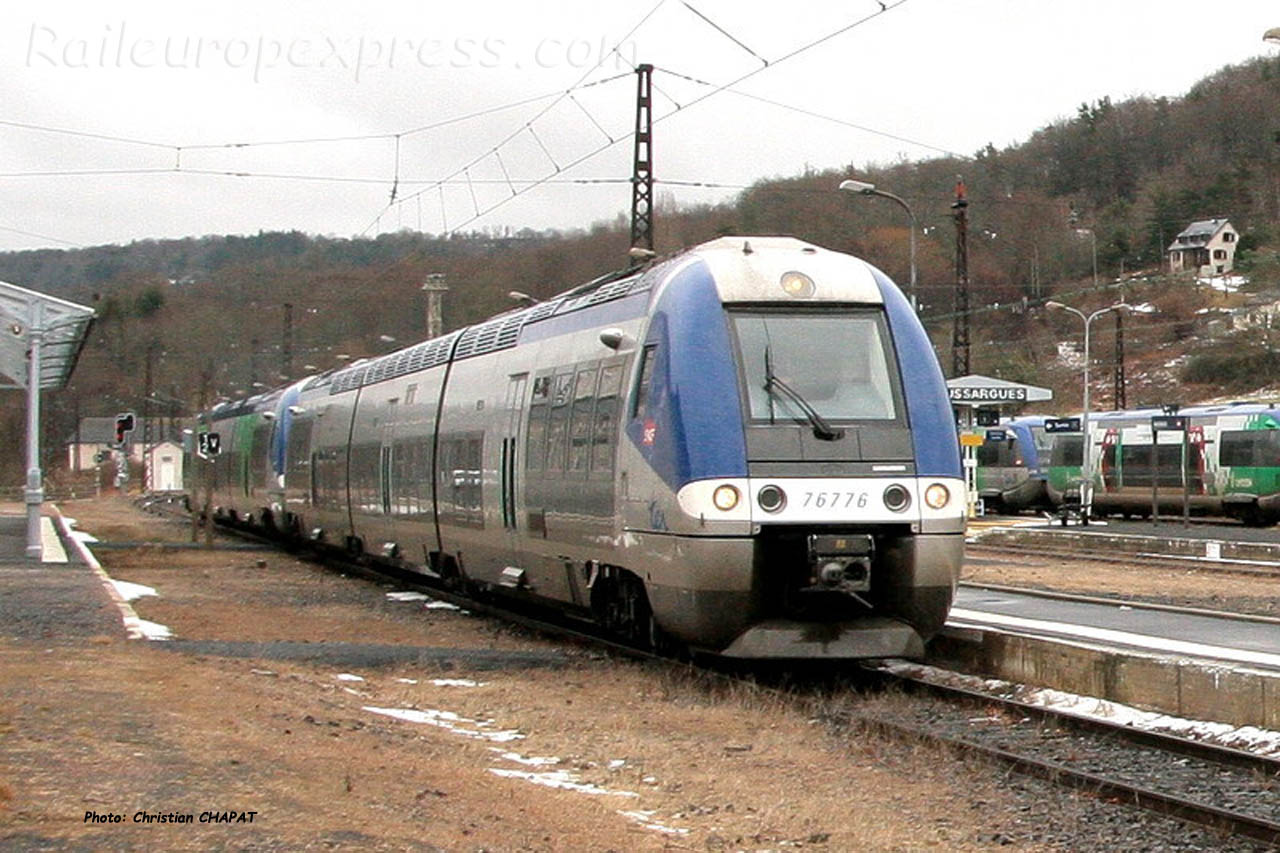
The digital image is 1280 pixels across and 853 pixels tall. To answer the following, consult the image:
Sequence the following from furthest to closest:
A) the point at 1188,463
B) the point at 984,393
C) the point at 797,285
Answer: the point at 1188,463 → the point at 984,393 → the point at 797,285

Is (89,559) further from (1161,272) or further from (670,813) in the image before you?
(1161,272)

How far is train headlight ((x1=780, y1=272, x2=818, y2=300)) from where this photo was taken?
41.7ft

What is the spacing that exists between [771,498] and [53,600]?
10798 millimetres

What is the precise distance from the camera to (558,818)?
7.88m

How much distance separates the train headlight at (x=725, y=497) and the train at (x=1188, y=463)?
27.3 m

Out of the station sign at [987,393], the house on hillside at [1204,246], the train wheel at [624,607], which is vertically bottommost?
the train wheel at [624,607]

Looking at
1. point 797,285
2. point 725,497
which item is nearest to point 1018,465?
point 797,285

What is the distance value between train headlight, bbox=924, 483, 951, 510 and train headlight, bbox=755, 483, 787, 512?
109 centimetres

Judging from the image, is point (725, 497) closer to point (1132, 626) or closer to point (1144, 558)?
point (1132, 626)

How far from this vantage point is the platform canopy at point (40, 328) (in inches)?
992

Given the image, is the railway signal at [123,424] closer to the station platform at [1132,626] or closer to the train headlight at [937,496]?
the station platform at [1132,626]

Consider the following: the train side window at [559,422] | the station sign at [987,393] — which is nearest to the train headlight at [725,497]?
the train side window at [559,422]

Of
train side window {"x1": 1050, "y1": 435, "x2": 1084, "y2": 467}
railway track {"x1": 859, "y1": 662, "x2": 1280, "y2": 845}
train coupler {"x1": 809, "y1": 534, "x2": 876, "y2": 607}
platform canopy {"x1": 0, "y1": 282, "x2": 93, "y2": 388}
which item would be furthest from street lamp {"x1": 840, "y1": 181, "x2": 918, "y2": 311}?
railway track {"x1": 859, "y1": 662, "x2": 1280, "y2": 845}

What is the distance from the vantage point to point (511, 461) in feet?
54.0
